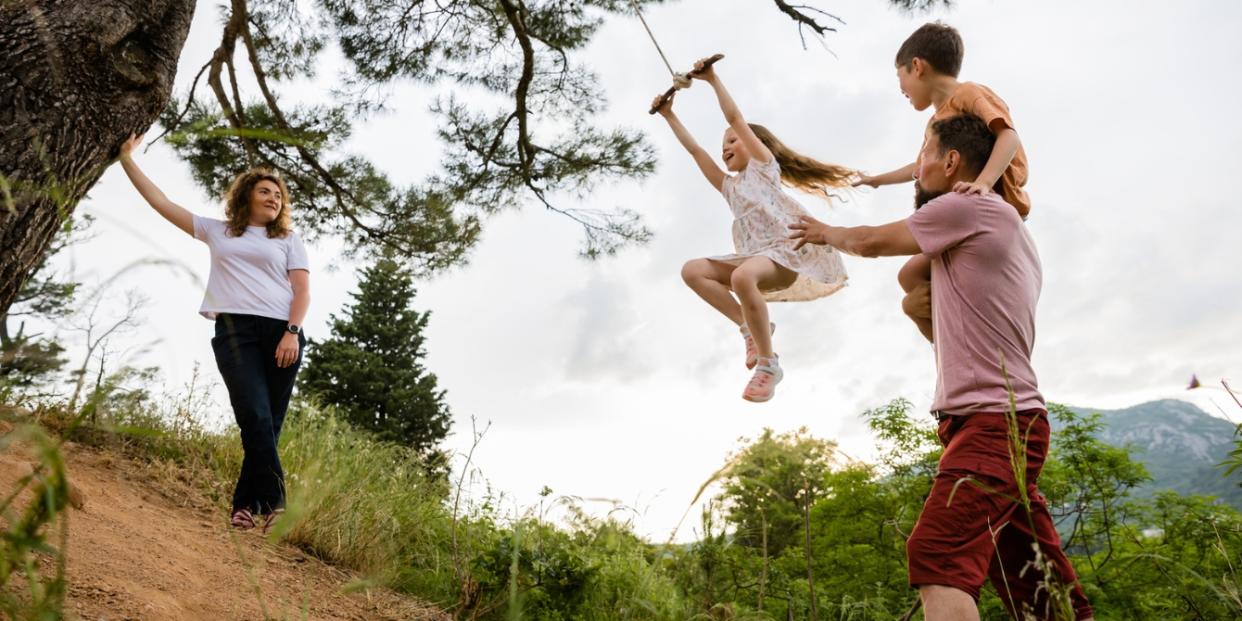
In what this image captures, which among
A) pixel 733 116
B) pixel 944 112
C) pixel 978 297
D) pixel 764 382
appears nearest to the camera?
pixel 978 297

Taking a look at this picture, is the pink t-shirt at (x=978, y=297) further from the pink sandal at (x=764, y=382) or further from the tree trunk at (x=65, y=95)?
the tree trunk at (x=65, y=95)

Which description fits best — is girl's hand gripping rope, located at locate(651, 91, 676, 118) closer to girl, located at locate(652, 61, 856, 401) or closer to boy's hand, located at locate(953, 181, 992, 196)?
girl, located at locate(652, 61, 856, 401)

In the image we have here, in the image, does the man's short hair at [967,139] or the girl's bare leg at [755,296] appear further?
the girl's bare leg at [755,296]

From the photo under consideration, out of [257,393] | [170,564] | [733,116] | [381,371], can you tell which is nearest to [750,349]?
[733,116]

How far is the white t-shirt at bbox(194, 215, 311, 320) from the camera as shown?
3.04 meters

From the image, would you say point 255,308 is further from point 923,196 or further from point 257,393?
point 923,196

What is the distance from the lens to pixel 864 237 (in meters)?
1.84

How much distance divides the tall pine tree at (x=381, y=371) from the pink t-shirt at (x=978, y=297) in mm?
14099

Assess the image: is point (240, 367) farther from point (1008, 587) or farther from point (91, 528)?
point (1008, 587)

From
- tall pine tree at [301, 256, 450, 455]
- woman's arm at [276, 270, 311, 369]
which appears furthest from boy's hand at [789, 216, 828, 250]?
tall pine tree at [301, 256, 450, 455]

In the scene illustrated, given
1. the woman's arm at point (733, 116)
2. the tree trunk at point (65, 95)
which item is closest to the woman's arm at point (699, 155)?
the woman's arm at point (733, 116)

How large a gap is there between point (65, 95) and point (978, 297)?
216cm

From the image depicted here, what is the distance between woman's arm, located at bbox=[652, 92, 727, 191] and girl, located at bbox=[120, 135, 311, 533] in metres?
1.50

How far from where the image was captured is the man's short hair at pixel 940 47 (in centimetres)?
242
